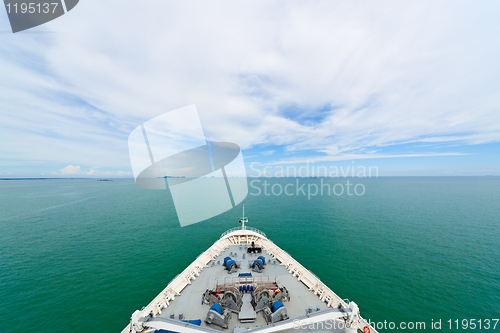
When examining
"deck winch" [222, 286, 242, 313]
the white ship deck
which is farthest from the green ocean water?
"deck winch" [222, 286, 242, 313]

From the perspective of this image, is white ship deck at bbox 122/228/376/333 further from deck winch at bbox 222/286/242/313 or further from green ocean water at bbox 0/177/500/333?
green ocean water at bbox 0/177/500/333

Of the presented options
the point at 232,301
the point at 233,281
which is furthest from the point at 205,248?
the point at 232,301

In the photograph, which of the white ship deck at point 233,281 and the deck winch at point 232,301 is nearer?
the white ship deck at point 233,281

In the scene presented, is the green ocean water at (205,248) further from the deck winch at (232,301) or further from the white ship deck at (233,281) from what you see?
the deck winch at (232,301)

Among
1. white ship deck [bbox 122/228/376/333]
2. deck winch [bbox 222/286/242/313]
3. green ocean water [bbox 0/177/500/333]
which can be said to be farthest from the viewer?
green ocean water [bbox 0/177/500/333]

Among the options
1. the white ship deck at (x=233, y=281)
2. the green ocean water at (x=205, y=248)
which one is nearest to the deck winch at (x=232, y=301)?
the white ship deck at (x=233, y=281)

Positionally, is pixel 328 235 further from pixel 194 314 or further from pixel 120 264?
pixel 120 264
